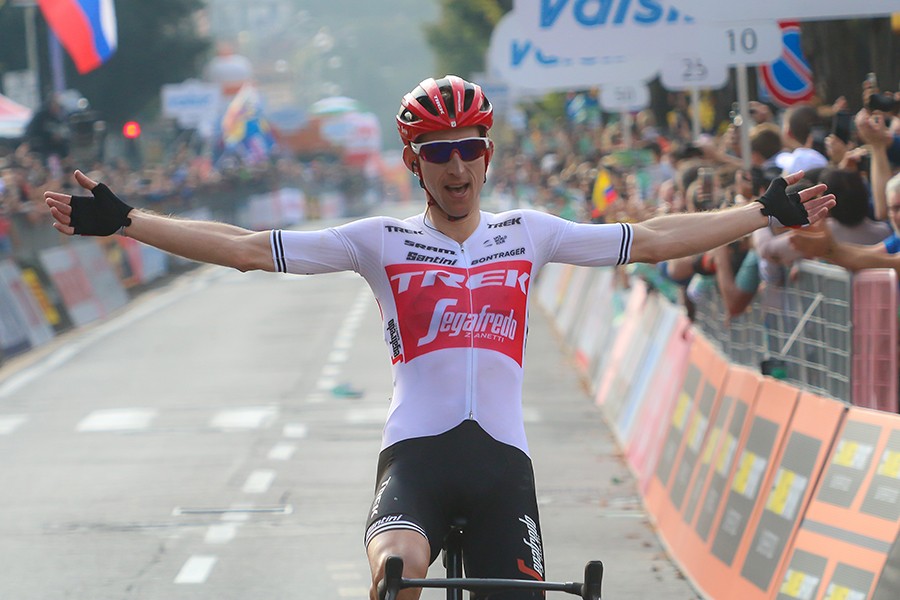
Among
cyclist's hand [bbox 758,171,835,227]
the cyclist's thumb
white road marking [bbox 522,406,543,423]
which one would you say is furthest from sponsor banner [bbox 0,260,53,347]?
cyclist's hand [bbox 758,171,835,227]

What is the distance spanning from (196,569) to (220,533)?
1.10 m

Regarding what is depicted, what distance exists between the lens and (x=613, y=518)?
11.5 metres

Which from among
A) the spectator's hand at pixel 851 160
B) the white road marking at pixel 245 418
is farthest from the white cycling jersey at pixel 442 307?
the white road marking at pixel 245 418

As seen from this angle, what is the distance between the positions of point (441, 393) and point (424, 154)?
0.72m

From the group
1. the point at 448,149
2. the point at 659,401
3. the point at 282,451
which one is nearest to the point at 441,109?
the point at 448,149

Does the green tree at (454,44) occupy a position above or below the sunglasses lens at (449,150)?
below

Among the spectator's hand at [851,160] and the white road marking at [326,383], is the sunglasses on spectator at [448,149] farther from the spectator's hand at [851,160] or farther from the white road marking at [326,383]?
the white road marking at [326,383]

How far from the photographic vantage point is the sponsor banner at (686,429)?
10.2 m

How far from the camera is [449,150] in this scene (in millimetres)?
5445

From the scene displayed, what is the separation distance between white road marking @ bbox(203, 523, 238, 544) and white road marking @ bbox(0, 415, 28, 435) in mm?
5361

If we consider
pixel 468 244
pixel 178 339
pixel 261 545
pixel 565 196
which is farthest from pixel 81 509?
pixel 565 196

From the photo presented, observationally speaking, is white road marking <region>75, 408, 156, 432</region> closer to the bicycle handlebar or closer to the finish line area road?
the finish line area road

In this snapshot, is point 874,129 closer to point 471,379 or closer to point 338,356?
point 471,379

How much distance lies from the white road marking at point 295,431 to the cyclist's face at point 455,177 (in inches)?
388
